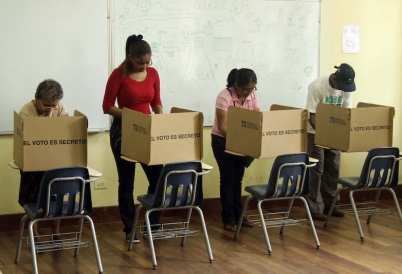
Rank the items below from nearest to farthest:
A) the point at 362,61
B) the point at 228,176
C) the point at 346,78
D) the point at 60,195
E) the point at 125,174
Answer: the point at 60,195, the point at 125,174, the point at 228,176, the point at 346,78, the point at 362,61

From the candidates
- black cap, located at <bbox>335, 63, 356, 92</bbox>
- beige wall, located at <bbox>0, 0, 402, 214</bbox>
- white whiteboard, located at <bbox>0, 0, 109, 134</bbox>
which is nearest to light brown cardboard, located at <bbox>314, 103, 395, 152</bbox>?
black cap, located at <bbox>335, 63, 356, 92</bbox>

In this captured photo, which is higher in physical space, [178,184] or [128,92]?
[128,92]

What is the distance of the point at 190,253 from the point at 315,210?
1566 millimetres

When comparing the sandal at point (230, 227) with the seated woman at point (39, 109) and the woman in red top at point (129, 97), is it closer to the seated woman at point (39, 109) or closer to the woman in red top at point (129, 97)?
the woman in red top at point (129, 97)

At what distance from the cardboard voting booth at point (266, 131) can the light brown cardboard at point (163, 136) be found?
48cm

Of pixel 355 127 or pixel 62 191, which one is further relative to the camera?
pixel 355 127

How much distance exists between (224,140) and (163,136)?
103 cm

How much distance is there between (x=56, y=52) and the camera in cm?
558

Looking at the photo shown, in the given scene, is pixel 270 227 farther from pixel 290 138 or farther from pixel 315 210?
pixel 290 138

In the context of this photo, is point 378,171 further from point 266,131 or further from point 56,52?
point 56,52

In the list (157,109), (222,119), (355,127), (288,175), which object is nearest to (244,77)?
(222,119)

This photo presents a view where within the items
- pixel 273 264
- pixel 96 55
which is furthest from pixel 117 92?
pixel 273 264

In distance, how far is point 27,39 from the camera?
215 inches

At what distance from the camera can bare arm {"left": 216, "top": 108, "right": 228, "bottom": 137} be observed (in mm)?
5473
